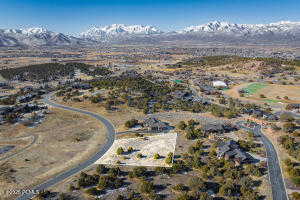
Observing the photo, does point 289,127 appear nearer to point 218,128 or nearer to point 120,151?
point 218,128

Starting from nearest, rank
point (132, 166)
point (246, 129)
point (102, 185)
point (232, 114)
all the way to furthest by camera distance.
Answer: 1. point (102, 185)
2. point (132, 166)
3. point (246, 129)
4. point (232, 114)

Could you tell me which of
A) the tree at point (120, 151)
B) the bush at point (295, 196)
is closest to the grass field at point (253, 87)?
the tree at point (120, 151)

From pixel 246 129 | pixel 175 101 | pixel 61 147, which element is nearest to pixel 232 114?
pixel 246 129

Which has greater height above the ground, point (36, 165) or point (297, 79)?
point (297, 79)

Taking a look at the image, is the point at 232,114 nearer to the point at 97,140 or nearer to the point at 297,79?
the point at 97,140

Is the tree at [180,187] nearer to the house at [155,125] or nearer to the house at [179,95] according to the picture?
the house at [155,125]

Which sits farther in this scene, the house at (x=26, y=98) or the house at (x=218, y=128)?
the house at (x=26, y=98)
